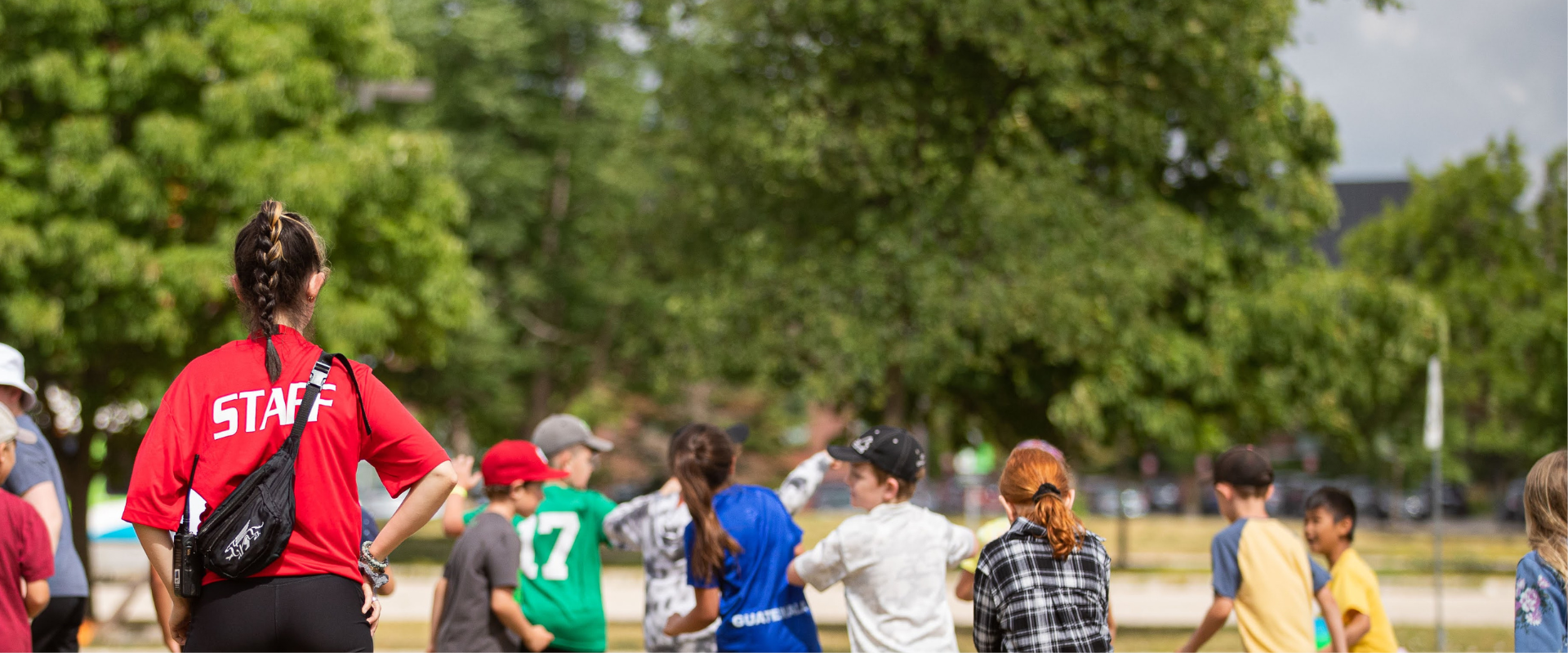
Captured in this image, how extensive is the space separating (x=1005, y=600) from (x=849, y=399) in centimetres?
1243

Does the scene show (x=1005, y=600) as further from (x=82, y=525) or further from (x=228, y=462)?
(x=82, y=525)

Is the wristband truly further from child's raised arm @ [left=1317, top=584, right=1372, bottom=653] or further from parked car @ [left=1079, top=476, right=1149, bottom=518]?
parked car @ [left=1079, top=476, right=1149, bottom=518]

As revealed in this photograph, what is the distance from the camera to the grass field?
12242 mm

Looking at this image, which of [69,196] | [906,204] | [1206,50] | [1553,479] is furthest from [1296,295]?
[69,196]

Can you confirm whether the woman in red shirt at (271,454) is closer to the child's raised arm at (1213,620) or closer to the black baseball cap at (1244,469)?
the child's raised arm at (1213,620)

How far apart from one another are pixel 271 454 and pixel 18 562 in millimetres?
2149

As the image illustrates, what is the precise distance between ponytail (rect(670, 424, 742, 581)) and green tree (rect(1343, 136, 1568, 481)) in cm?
2897

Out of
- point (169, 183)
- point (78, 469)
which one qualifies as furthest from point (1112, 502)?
point (169, 183)

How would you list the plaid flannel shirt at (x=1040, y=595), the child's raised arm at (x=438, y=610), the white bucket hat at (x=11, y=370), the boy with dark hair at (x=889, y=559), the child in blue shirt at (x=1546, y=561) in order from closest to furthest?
1. the child in blue shirt at (x=1546, y=561)
2. the plaid flannel shirt at (x=1040, y=595)
3. the boy with dark hair at (x=889, y=559)
4. the white bucket hat at (x=11, y=370)
5. the child's raised arm at (x=438, y=610)

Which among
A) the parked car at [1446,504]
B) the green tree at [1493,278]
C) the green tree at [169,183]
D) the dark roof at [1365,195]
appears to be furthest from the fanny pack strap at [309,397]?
the dark roof at [1365,195]

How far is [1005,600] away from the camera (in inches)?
162

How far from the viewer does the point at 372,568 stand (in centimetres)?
298

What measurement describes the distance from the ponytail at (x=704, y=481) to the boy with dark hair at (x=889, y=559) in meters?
0.36

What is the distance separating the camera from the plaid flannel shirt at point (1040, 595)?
406 cm
